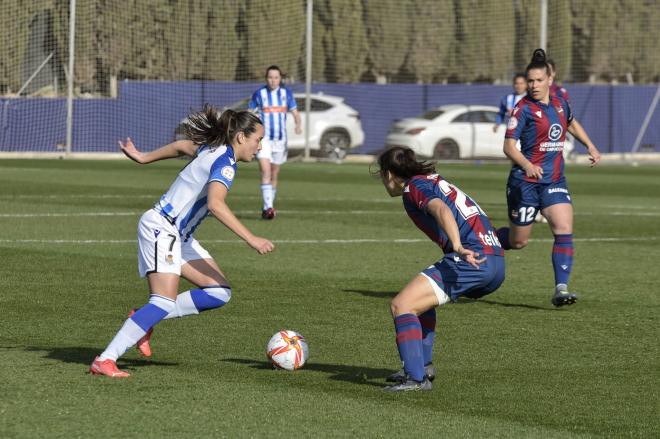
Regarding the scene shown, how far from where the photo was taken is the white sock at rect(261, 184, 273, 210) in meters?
17.8

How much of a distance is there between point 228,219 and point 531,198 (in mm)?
4362

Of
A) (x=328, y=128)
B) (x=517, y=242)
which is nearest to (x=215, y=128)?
(x=517, y=242)

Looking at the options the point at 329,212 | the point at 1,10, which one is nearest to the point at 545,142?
the point at 329,212

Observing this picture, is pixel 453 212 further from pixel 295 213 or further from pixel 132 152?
pixel 295 213

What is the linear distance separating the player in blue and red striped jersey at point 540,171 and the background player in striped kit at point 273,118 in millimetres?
7704

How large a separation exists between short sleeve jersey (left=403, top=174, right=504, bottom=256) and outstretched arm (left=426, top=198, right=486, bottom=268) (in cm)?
10

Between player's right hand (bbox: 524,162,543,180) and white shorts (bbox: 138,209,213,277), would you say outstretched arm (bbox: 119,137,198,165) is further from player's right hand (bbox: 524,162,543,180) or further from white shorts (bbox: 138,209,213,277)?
player's right hand (bbox: 524,162,543,180)

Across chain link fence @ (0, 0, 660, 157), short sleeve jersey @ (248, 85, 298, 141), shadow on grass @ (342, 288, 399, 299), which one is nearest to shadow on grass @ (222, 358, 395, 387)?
shadow on grass @ (342, 288, 399, 299)

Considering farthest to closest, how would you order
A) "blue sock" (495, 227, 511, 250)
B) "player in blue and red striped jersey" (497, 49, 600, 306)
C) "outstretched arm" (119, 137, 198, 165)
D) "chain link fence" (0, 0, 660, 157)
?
"chain link fence" (0, 0, 660, 157), "blue sock" (495, 227, 511, 250), "player in blue and red striped jersey" (497, 49, 600, 306), "outstretched arm" (119, 137, 198, 165)

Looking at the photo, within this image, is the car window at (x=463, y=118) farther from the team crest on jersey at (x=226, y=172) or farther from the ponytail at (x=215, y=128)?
the team crest on jersey at (x=226, y=172)

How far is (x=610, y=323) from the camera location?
9562mm

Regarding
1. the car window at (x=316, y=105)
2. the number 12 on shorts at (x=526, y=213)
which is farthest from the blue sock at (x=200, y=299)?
the car window at (x=316, y=105)

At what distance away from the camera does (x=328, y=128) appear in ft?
117

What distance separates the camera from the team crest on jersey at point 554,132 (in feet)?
35.5
